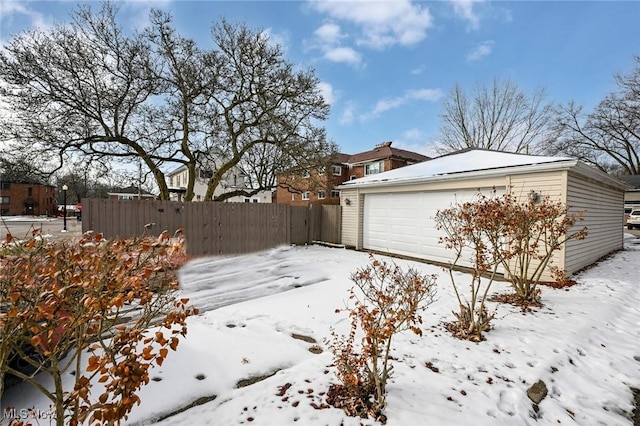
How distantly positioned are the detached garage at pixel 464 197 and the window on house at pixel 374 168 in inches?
552

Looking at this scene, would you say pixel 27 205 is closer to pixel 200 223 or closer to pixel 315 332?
pixel 200 223

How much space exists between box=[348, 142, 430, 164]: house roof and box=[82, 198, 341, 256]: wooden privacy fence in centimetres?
1411

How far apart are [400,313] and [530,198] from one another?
604cm

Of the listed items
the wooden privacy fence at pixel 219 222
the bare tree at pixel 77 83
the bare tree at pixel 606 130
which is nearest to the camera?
the wooden privacy fence at pixel 219 222

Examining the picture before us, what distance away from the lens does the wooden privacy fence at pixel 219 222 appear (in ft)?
26.0

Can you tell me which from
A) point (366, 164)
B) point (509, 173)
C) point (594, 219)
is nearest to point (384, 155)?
point (366, 164)

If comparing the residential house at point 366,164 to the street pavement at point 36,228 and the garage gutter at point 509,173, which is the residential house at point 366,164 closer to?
the garage gutter at point 509,173

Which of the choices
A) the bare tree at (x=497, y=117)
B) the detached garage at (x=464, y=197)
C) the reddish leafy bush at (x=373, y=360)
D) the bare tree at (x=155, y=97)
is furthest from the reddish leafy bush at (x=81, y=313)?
the bare tree at (x=497, y=117)

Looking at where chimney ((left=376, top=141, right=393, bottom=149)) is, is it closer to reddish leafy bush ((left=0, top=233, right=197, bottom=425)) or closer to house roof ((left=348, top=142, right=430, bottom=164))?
house roof ((left=348, top=142, right=430, bottom=164))

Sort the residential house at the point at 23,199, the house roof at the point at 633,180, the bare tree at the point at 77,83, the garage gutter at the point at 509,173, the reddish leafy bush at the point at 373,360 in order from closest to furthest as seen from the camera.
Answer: the reddish leafy bush at the point at 373,360
the garage gutter at the point at 509,173
the bare tree at the point at 77,83
the house roof at the point at 633,180
the residential house at the point at 23,199

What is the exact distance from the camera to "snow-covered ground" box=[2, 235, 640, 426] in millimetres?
2346

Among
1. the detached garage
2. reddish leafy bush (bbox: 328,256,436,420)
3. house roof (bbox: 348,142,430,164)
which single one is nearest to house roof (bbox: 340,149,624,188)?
the detached garage

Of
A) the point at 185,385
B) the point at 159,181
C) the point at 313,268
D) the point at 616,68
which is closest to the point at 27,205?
the point at 159,181

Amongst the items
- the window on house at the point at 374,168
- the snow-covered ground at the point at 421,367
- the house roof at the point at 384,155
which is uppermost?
the house roof at the point at 384,155
